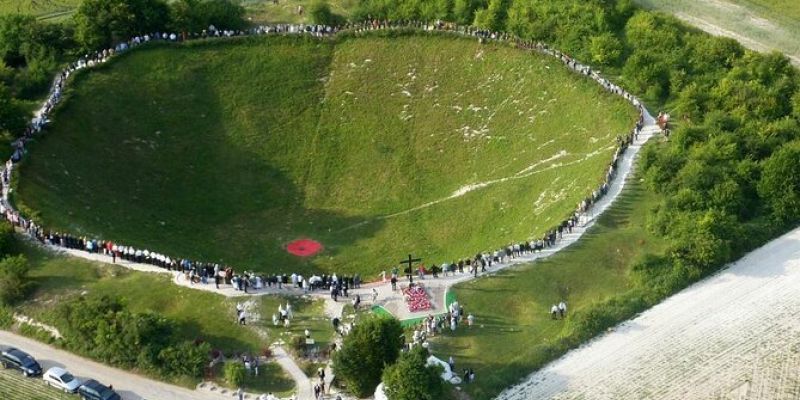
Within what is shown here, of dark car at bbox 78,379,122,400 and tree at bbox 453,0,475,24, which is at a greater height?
tree at bbox 453,0,475,24

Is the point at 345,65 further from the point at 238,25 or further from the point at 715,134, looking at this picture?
the point at 715,134

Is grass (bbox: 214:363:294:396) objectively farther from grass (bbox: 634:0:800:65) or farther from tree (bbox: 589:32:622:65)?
grass (bbox: 634:0:800:65)

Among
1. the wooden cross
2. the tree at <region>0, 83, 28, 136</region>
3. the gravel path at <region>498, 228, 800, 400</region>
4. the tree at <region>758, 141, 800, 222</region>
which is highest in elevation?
the tree at <region>0, 83, 28, 136</region>

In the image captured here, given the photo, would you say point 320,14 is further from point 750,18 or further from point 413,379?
point 413,379

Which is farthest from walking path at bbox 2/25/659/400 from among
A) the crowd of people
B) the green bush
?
the green bush

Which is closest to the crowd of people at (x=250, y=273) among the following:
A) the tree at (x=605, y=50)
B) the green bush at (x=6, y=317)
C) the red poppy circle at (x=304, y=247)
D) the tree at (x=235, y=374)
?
the red poppy circle at (x=304, y=247)

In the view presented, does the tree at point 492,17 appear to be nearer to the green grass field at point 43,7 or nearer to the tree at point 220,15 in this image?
the tree at point 220,15
